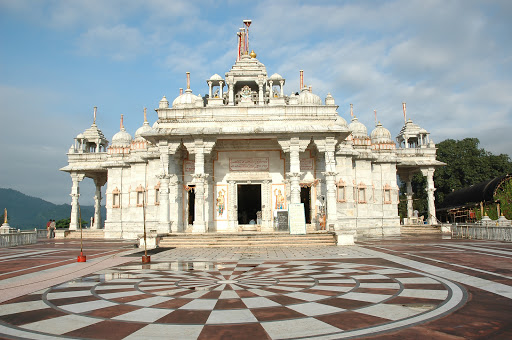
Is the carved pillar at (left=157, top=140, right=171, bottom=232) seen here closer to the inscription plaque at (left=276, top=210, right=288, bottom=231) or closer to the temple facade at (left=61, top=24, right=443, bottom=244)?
the temple facade at (left=61, top=24, right=443, bottom=244)

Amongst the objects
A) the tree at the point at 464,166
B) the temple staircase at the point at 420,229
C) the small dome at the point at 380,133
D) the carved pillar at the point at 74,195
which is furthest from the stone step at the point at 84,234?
the tree at the point at 464,166

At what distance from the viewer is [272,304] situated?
6164 millimetres

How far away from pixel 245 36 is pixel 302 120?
43.4ft

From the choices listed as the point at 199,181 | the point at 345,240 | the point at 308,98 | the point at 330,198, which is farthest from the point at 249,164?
the point at 345,240

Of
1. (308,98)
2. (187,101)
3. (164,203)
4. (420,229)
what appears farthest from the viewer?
(420,229)

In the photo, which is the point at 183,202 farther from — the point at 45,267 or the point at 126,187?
the point at 45,267

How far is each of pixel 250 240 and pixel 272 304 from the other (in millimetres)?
13915

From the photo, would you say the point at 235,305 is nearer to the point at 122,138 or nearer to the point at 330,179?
the point at 330,179

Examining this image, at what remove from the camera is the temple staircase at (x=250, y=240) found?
64.4ft

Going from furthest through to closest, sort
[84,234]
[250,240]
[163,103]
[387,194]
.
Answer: [84,234]
[387,194]
[163,103]
[250,240]

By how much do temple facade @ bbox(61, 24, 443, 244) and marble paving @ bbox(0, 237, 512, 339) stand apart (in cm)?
1009

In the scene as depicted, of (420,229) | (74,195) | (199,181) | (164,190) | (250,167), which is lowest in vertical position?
(420,229)

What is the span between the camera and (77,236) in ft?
114

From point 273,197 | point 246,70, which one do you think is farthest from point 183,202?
point 246,70
